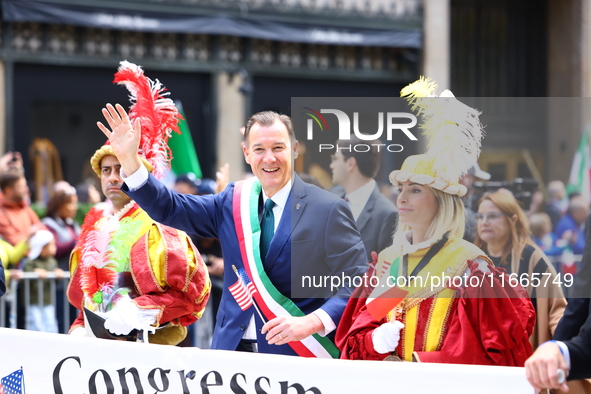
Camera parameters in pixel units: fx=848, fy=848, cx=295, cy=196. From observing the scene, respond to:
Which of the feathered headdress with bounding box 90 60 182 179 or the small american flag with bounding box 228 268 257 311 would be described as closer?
the small american flag with bounding box 228 268 257 311

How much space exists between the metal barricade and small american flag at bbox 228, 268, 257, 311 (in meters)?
3.73

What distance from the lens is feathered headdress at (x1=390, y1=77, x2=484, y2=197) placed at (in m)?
3.48

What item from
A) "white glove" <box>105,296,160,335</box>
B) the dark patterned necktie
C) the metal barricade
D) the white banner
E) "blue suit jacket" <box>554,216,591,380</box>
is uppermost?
the dark patterned necktie

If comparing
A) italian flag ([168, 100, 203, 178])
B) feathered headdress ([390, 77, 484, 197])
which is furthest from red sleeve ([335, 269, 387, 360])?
italian flag ([168, 100, 203, 178])

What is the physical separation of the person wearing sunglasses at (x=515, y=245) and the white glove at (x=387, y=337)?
698 mm

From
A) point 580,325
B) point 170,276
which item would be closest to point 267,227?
point 170,276

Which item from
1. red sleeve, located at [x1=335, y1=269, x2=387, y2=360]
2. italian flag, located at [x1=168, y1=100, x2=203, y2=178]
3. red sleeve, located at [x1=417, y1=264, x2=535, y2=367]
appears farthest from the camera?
italian flag, located at [x1=168, y1=100, x2=203, y2=178]

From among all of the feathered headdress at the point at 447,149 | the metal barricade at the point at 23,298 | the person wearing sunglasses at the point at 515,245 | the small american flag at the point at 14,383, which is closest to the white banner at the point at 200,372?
the small american flag at the point at 14,383

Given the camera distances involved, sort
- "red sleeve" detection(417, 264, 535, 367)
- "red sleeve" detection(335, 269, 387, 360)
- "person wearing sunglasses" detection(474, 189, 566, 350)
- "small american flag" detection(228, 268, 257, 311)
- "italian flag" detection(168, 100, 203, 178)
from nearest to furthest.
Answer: "red sleeve" detection(417, 264, 535, 367) → "red sleeve" detection(335, 269, 387, 360) → "small american flag" detection(228, 268, 257, 311) → "person wearing sunglasses" detection(474, 189, 566, 350) → "italian flag" detection(168, 100, 203, 178)

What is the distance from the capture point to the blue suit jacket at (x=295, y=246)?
149 inches

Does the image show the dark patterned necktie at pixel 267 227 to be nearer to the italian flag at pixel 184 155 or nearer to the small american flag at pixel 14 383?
the small american flag at pixel 14 383

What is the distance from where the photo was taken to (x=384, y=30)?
1454cm

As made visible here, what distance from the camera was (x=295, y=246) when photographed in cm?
382

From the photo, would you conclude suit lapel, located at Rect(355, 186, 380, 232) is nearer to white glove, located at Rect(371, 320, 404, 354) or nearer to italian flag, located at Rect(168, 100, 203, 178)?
white glove, located at Rect(371, 320, 404, 354)
